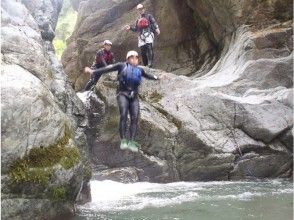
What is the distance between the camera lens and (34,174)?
7699mm

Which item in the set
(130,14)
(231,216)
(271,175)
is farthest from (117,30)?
(231,216)

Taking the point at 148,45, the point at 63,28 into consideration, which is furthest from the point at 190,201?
the point at 63,28

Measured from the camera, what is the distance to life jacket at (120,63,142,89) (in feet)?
34.7

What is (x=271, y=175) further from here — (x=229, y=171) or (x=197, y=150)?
(x=197, y=150)

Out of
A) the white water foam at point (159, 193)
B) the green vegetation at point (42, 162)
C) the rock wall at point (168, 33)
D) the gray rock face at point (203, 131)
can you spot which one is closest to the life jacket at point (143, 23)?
the gray rock face at point (203, 131)

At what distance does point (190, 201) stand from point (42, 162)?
3714mm

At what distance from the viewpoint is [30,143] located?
7.83 meters

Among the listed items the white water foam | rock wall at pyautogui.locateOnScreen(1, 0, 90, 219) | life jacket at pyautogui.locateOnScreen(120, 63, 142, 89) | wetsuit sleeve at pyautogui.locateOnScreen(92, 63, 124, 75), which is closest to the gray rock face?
the white water foam

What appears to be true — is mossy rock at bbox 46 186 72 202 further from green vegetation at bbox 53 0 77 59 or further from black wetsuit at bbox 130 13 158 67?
green vegetation at bbox 53 0 77 59

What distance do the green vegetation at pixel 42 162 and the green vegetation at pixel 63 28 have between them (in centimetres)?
3754

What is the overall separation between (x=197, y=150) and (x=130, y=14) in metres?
12.4

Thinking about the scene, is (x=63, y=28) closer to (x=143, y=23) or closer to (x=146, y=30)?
(x=146, y=30)

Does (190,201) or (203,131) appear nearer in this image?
(190,201)

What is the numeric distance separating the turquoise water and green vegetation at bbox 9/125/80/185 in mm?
1204
